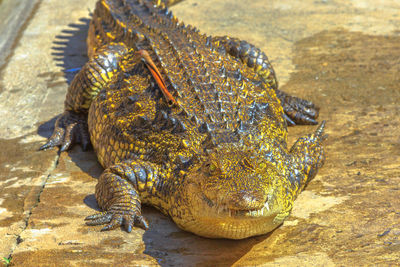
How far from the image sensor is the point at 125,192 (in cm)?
416

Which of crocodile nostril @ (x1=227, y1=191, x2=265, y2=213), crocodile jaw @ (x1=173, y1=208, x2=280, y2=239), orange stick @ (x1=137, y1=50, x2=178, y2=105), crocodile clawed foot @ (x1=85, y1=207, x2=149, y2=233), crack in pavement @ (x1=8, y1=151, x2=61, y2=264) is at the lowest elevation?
crack in pavement @ (x1=8, y1=151, x2=61, y2=264)

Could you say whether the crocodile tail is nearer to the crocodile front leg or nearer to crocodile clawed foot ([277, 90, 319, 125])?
crocodile clawed foot ([277, 90, 319, 125])

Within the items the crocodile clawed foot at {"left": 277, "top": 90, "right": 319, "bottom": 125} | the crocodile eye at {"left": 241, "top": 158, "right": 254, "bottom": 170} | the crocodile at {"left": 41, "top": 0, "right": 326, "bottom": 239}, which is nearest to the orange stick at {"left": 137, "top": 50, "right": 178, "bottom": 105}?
the crocodile at {"left": 41, "top": 0, "right": 326, "bottom": 239}

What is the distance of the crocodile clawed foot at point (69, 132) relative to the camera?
5535mm

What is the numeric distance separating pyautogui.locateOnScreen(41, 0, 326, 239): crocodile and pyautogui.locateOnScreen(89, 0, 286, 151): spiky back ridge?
0.01 m

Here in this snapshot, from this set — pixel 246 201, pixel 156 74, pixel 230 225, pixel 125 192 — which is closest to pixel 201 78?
pixel 156 74

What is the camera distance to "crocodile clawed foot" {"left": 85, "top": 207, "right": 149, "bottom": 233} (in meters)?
3.99

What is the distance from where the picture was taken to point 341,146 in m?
5.07

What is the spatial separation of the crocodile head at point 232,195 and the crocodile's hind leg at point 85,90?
6.65 ft

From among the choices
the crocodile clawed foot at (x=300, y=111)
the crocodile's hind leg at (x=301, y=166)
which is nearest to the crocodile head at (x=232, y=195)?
the crocodile's hind leg at (x=301, y=166)

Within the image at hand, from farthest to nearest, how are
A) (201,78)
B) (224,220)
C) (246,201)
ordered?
(201,78), (224,220), (246,201)

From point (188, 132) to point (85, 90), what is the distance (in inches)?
71.8

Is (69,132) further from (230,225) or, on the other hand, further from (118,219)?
(230,225)

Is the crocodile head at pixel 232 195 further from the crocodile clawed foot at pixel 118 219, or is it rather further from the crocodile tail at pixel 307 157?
the crocodile tail at pixel 307 157
